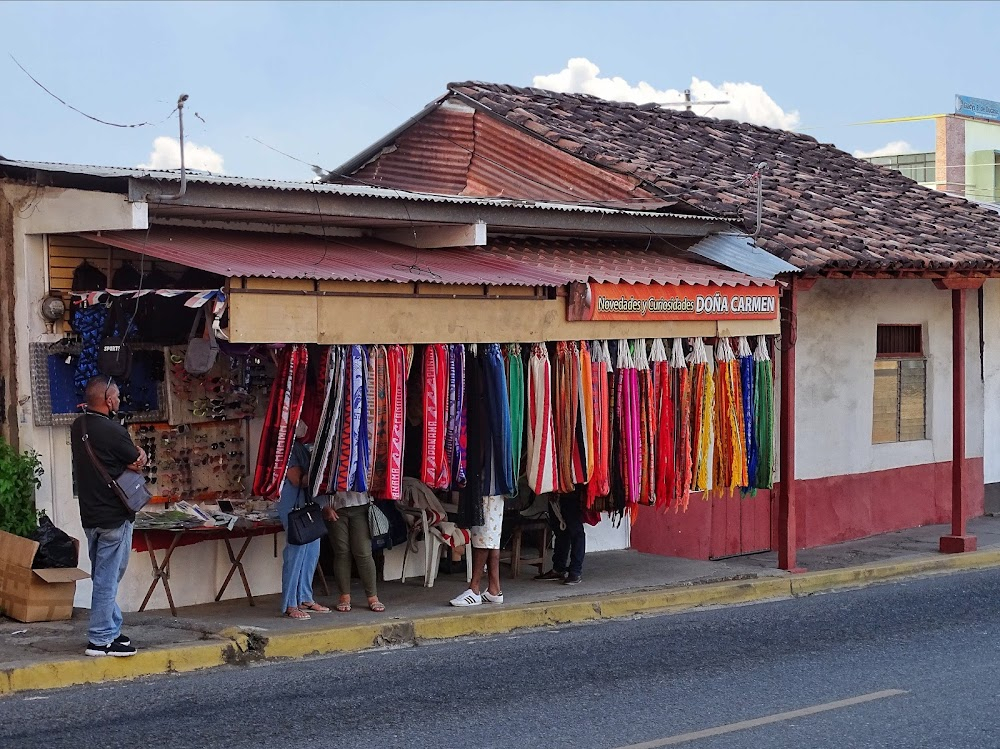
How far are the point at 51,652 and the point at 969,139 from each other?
3044cm

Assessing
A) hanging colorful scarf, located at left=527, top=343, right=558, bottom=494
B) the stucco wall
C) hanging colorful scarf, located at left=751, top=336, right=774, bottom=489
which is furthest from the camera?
the stucco wall

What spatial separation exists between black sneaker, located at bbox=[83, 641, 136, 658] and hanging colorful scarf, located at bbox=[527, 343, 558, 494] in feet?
11.9

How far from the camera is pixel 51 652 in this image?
8188mm

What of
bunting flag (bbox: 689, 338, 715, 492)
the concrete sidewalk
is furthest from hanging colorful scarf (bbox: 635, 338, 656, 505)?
the concrete sidewalk

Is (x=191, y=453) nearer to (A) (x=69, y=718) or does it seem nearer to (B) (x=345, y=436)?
(B) (x=345, y=436)

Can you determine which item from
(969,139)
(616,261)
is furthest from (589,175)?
(969,139)

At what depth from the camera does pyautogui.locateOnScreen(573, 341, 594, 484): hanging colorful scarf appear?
10.9m

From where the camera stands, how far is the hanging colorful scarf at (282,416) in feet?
31.3

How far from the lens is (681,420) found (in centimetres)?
1173

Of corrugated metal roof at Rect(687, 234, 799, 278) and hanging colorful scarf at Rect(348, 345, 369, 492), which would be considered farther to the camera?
corrugated metal roof at Rect(687, 234, 799, 278)

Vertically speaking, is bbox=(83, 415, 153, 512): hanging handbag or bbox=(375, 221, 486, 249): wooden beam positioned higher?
bbox=(375, 221, 486, 249): wooden beam

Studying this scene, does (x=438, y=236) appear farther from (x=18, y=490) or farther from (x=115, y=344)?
(x=18, y=490)

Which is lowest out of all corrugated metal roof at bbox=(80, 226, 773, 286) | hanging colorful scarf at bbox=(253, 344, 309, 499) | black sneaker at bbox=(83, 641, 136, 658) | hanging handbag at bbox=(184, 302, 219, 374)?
black sneaker at bbox=(83, 641, 136, 658)

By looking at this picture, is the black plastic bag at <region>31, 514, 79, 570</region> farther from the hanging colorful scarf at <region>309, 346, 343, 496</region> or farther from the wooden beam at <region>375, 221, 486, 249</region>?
the wooden beam at <region>375, 221, 486, 249</region>
